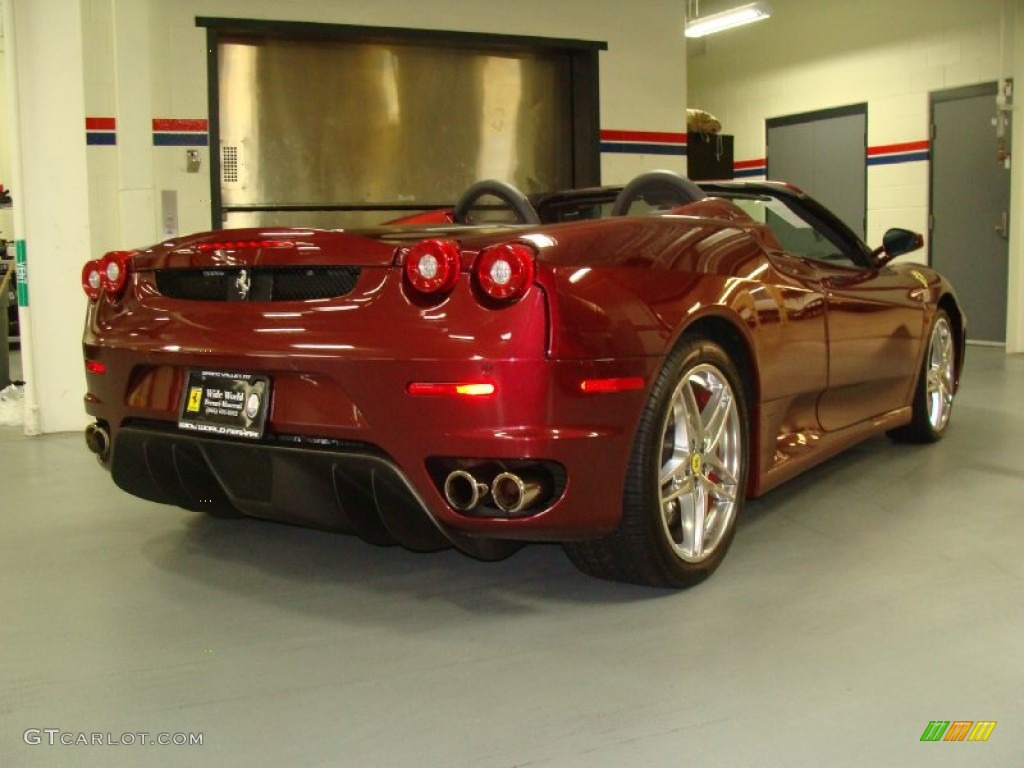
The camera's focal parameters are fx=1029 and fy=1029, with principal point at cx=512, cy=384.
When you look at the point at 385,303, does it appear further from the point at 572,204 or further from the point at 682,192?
the point at 572,204

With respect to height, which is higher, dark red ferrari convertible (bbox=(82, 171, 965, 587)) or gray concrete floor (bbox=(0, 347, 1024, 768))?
dark red ferrari convertible (bbox=(82, 171, 965, 587))

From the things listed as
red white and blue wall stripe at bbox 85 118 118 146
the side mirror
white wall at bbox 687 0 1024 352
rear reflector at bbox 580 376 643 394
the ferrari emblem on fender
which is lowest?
rear reflector at bbox 580 376 643 394

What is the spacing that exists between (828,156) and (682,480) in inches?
382

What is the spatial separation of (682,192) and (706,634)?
1.45m

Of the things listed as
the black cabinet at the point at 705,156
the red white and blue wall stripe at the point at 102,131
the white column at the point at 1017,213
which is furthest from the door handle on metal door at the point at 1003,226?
the red white and blue wall stripe at the point at 102,131

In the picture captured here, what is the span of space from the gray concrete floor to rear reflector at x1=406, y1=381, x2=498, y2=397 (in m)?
0.58

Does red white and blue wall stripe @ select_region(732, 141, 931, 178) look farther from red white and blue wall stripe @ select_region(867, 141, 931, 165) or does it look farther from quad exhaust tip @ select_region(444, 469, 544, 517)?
quad exhaust tip @ select_region(444, 469, 544, 517)

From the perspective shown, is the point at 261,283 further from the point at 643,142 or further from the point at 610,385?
the point at 643,142

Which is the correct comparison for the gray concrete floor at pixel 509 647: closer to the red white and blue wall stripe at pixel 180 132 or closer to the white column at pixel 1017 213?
the red white and blue wall stripe at pixel 180 132

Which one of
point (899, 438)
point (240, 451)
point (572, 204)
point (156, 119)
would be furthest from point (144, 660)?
point (156, 119)

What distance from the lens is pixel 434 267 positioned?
2.19 metres

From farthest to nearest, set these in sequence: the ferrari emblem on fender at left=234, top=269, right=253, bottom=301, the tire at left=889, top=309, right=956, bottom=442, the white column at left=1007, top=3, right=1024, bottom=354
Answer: the white column at left=1007, top=3, right=1024, bottom=354 → the tire at left=889, top=309, right=956, bottom=442 → the ferrari emblem on fender at left=234, top=269, right=253, bottom=301
